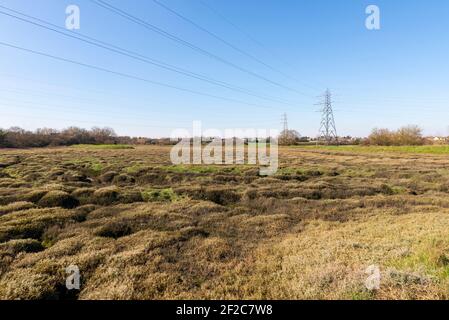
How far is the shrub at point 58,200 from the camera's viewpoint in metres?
15.2

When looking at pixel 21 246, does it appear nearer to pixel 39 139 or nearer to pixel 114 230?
pixel 114 230

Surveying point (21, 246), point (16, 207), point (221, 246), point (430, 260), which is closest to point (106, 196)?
point (16, 207)

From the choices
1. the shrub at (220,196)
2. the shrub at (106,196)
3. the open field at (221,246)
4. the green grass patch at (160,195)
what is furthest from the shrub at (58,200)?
the shrub at (220,196)

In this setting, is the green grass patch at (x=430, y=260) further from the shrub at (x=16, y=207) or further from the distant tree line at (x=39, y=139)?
the distant tree line at (x=39, y=139)

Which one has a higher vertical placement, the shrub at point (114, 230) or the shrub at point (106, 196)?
the shrub at point (106, 196)

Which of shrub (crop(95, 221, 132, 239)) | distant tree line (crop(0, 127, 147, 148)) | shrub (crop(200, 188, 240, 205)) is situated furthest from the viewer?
distant tree line (crop(0, 127, 147, 148))

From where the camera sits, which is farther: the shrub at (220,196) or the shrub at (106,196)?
the shrub at (220,196)

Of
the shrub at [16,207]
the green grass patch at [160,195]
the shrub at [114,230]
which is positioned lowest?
the shrub at [114,230]

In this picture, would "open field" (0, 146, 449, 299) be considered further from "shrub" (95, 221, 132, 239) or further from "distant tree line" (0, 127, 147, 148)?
"distant tree line" (0, 127, 147, 148)

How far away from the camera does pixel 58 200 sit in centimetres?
1566

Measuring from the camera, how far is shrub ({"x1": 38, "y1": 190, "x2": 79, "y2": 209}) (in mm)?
15164

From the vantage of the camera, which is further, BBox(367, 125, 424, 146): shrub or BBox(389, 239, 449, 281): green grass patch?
BBox(367, 125, 424, 146): shrub

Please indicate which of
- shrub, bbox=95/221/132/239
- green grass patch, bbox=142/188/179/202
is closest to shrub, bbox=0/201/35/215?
shrub, bbox=95/221/132/239
